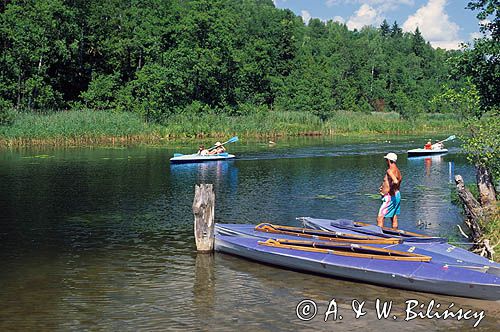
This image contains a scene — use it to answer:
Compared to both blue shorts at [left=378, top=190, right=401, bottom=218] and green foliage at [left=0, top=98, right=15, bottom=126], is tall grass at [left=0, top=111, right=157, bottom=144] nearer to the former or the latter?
green foliage at [left=0, top=98, right=15, bottom=126]

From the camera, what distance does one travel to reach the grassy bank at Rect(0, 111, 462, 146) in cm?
4466

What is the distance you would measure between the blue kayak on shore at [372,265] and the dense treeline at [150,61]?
36711 mm

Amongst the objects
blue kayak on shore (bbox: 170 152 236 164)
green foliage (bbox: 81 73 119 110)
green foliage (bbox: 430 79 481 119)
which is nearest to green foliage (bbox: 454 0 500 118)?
green foliage (bbox: 430 79 481 119)

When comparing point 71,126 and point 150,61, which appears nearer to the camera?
point 71,126

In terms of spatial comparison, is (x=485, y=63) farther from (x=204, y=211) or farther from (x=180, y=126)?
(x=180, y=126)

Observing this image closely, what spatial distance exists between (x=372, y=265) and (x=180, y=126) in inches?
1656

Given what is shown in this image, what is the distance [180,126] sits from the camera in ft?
173

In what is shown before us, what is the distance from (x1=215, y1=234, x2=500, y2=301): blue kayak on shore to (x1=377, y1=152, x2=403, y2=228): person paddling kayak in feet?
8.36

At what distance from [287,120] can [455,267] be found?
165 ft

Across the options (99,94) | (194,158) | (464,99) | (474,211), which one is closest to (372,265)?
(474,211)

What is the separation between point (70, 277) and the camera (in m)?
13.1

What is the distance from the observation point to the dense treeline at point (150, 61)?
5628 cm

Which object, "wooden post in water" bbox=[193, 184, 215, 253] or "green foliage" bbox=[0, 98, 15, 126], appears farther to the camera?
"green foliage" bbox=[0, 98, 15, 126]

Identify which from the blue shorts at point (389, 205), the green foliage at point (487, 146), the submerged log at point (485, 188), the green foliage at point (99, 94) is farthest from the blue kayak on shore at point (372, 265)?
the green foliage at point (99, 94)
